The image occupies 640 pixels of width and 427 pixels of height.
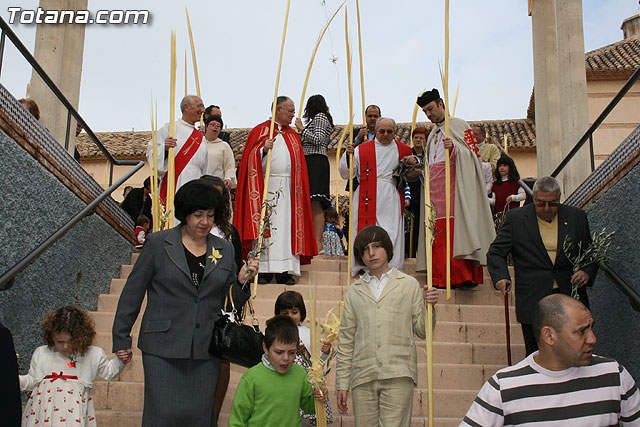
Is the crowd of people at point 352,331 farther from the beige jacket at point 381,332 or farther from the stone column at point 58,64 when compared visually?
the stone column at point 58,64

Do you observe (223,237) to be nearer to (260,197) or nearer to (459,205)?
(260,197)

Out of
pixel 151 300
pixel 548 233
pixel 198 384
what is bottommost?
pixel 198 384

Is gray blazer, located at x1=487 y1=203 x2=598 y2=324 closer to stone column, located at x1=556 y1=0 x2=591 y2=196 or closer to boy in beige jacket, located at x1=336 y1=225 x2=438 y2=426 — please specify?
boy in beige jacket, located at x1=336 y1=225 x2=438 y2=426

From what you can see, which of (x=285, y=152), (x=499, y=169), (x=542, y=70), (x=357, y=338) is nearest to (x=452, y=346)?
(x=357, y=338)

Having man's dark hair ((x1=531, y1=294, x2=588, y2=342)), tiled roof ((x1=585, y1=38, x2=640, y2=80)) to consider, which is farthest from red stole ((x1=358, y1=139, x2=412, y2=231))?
tiled roof ((x1=585, y1=38, x2=640, y2=80))

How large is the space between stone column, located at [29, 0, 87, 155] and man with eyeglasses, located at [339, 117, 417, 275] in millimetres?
3819

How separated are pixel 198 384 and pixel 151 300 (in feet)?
1.77

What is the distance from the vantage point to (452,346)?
20.9 ft

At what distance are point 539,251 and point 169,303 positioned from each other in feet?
9.75

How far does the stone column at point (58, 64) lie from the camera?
9891 millimetres

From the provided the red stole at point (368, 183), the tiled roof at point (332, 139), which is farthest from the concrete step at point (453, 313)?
the tiled roof at point (332, 139)

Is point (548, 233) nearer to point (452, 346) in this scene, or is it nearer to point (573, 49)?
point (452, 346)

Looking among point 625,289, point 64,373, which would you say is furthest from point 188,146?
point 625,289

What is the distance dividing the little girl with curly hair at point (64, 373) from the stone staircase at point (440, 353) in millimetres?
881
